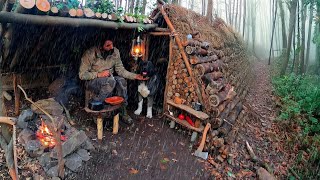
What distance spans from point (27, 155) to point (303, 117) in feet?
26.7

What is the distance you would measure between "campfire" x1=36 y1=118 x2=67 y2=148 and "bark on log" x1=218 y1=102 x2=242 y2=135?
353 cm

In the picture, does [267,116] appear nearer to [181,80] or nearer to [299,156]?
[299,156]

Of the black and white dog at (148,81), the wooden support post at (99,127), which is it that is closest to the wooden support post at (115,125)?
the wooden support post at (99,127)

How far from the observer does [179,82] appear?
20.3 feet

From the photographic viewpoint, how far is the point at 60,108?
5207mm

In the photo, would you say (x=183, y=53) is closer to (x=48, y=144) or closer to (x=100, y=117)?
(x=100, y=117)

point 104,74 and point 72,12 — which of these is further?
point 104,74

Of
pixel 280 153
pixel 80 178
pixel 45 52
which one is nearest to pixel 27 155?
pixel 80 178

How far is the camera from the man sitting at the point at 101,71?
17.5 feet

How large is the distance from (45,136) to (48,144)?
21 centimetres

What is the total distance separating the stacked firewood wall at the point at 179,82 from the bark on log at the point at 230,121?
0.94 m

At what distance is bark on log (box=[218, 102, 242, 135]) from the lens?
5627mm

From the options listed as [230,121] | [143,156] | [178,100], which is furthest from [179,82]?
[143,156]

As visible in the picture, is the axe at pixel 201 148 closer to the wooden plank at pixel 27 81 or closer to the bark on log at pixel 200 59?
the bark on log at pixel 200 59
